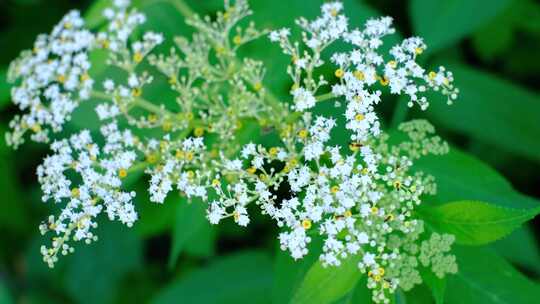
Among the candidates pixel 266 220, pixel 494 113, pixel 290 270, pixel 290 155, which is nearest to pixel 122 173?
pixel 290 155

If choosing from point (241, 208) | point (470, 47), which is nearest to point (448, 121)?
point (470, 47)

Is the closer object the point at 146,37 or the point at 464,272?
the point at 464,272

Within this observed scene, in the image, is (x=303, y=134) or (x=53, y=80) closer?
(x=303, y=134)

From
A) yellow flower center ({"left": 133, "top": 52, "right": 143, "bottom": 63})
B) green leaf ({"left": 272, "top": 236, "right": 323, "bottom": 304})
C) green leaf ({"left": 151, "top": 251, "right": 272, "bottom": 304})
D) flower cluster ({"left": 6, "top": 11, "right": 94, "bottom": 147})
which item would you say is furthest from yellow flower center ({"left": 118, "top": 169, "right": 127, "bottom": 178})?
green leaf ({"left": 151, "top": 251, "right": 272, "bottom": 304})

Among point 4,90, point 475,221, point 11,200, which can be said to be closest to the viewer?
point 475,221

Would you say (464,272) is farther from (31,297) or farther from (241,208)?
(31,297)

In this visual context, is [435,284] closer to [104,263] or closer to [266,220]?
[266,220]
